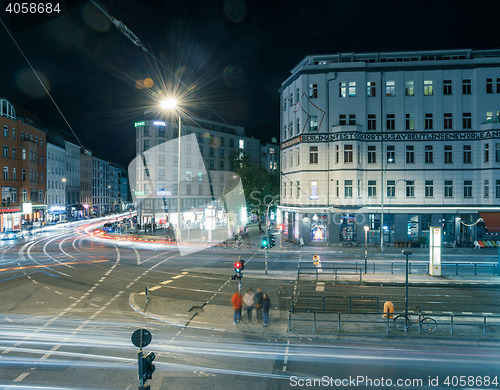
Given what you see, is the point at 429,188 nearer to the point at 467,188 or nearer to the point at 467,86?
the point at 467,188

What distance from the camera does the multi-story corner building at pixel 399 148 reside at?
41.1m

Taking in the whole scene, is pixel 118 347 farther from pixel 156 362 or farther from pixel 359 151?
pixel 359 151

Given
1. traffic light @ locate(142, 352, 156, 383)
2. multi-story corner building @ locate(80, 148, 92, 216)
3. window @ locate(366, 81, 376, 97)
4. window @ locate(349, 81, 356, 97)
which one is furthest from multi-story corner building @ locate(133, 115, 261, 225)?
traffic light @ locate(142, 352, 156, 383)

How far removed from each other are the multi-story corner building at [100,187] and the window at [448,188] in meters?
92.4

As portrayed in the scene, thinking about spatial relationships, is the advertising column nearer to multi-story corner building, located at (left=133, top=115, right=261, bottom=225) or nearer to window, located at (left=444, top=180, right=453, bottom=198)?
window, located at (left=444, top=180, right=453, bottom=198)

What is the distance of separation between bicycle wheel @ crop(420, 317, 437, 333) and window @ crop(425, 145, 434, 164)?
30.2 m

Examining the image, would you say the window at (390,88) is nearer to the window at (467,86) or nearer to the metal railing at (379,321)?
the window at (467,86)

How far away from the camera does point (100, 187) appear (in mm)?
115375

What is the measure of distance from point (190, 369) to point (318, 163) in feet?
110

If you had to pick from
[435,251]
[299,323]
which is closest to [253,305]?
[299,323]

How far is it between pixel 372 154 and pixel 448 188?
29.9ft

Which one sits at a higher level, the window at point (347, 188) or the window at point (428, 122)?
the window at point (428, 122)

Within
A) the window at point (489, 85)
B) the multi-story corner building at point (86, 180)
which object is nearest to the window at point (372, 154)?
the window at point (489, 85)

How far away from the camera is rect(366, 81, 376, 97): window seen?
42000 mm
